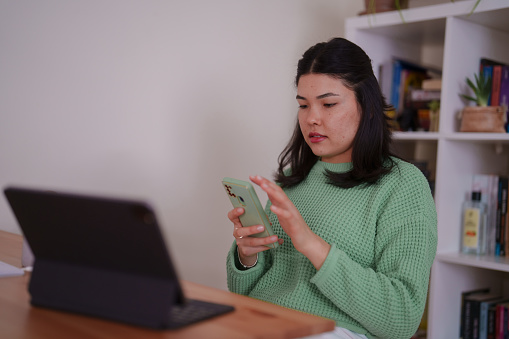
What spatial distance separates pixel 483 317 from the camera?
83.6 inches

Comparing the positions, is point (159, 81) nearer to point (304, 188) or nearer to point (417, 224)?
point (304, 188)

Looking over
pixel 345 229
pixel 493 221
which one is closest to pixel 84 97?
pixel 345 229

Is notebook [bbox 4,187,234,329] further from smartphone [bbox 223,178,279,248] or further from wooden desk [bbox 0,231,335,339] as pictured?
smartphone [bbox 223,178,279,248]

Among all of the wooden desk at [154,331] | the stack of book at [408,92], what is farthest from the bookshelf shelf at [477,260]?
the wooden desk at [154,331]

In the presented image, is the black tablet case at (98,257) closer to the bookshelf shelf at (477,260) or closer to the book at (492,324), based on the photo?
the bookshelf shelf at (477,260)

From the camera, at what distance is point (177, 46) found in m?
2.05

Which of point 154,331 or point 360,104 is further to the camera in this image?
point 360,104

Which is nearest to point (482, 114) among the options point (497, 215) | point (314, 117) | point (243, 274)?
point (497, 215)

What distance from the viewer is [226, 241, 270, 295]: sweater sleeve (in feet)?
5.12

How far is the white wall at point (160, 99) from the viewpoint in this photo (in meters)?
1.72

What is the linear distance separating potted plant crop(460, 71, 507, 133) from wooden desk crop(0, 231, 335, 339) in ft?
4.33

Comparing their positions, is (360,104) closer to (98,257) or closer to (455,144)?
(455,144)

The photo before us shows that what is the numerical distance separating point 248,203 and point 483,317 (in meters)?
1.22

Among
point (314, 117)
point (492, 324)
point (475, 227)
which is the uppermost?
point (314, 117)
